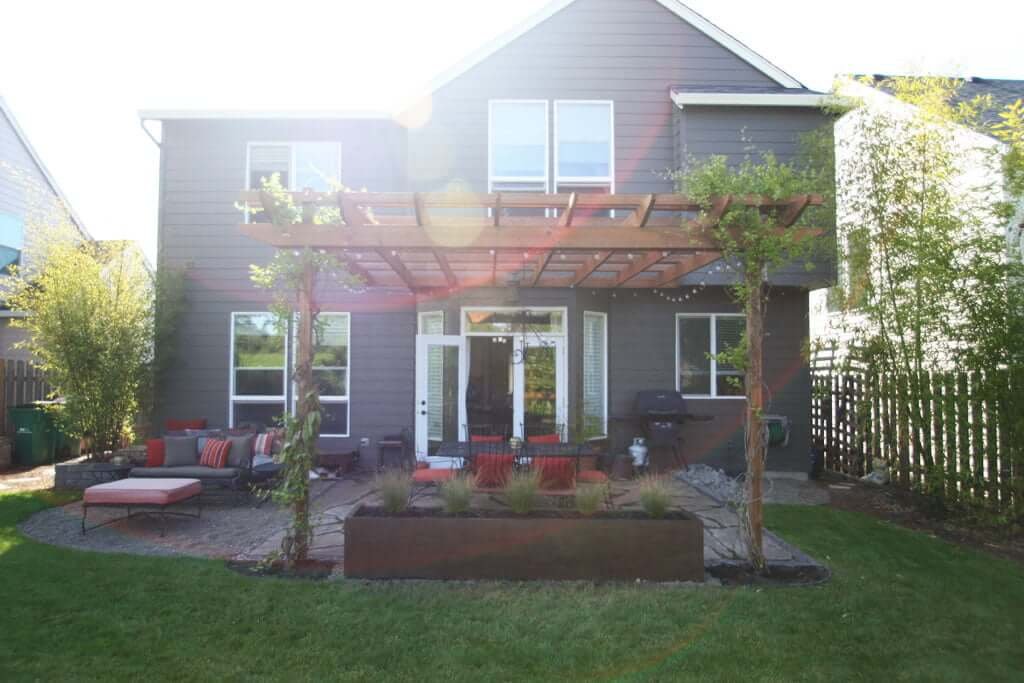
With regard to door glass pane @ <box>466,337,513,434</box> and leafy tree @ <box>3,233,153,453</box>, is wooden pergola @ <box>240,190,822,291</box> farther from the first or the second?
leafy tree @ <box>3,233,153,453</box>

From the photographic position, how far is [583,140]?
426 inches

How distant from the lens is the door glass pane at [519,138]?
35.2 feet

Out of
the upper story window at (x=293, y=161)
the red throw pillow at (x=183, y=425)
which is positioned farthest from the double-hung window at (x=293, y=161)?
the red throw pillow at (x=183, y=425)

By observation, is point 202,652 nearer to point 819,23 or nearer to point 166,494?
point 166,494

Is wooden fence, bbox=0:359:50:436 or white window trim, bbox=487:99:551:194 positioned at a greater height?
white window trim, bbox=487:99:551:194

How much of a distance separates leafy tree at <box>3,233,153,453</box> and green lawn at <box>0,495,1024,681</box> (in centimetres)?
434

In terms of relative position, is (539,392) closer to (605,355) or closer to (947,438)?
(605,355)

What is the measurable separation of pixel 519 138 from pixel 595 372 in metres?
3.85

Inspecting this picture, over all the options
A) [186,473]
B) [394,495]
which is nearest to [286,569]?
[394,495]

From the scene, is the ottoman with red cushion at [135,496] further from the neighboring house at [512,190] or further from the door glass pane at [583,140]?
the door glass pane at [583,140]

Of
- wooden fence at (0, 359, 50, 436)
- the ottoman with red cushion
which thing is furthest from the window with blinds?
wooden fence at (0, 359, 50, 436)

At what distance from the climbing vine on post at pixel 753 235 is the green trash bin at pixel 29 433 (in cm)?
1102

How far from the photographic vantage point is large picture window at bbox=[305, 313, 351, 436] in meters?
10.9

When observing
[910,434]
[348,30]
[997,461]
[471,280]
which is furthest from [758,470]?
[348,30]
